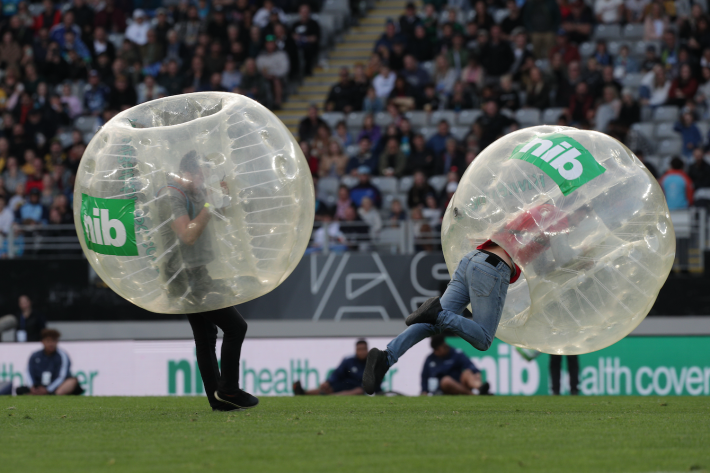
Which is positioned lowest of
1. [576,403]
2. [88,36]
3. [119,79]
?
[576,403]

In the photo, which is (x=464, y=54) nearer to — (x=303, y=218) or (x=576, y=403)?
(x=576, y=403)

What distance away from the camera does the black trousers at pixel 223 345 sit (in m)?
6.33

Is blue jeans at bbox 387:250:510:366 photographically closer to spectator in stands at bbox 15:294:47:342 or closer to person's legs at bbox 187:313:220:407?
person's legs at bbox 187:313:220:407

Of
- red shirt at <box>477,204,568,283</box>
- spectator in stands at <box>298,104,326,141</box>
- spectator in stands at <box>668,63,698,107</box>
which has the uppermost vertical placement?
spectator in stands at <box>668,63,698,107</box>

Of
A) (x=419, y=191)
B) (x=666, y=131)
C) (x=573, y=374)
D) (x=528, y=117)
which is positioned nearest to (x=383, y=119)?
(x=528, y=117)

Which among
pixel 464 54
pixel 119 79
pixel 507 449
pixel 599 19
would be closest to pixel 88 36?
pixel 119 79

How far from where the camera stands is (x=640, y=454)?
15.1 feet

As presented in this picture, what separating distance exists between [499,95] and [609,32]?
2.65m

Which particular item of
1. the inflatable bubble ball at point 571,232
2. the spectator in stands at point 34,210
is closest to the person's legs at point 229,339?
the inflatable bubble ball at point 571,232

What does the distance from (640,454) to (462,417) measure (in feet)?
6.13

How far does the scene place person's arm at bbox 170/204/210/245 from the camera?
227 inches

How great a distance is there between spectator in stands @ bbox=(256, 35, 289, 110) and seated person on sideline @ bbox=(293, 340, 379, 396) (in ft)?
25.9

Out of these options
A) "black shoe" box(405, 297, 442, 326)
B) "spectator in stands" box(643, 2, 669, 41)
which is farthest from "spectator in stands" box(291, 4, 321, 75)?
"black shoe" box(405, 297, 442, 326)

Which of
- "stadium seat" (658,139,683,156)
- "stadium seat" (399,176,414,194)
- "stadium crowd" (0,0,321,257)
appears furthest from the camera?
"stadium crowd" (0,0,321,257)
